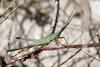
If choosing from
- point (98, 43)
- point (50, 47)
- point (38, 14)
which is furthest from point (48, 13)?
point (98, 43)

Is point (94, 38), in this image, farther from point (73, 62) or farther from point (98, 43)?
point (73, 62)

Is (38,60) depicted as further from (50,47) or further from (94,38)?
(94,38)

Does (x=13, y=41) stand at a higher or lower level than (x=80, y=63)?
higher

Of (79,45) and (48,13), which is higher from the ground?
(48,13)

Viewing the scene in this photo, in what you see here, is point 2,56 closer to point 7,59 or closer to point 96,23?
point 7,59

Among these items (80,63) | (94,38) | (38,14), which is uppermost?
(38,14)

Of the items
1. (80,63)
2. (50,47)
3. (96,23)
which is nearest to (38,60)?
(50,47)

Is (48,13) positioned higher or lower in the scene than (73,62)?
higher
